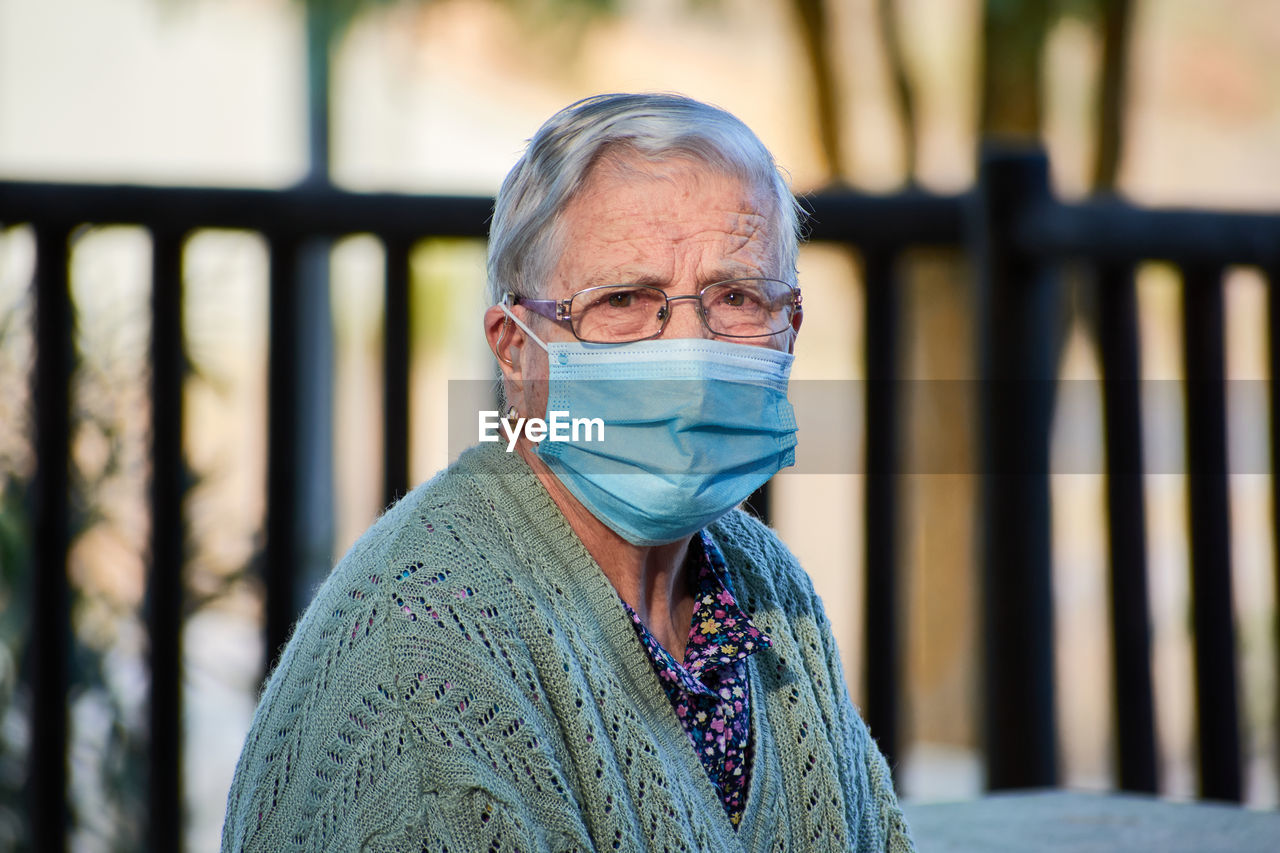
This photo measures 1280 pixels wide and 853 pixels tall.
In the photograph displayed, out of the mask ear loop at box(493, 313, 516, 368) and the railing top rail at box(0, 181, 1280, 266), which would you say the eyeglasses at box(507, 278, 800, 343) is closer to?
the mask ear loop at box(493, 313, 516, 368)

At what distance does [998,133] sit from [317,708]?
672cm

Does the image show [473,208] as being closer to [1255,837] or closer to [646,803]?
[646,803]

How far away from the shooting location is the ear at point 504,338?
5.41 ft

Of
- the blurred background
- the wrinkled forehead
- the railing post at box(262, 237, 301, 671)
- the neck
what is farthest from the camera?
the blurred background

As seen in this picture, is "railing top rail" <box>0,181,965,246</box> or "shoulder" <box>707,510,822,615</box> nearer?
"shoulder" <box>707,510,822,615</box>

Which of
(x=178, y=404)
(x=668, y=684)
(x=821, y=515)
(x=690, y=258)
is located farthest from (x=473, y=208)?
(x=821, y=515)

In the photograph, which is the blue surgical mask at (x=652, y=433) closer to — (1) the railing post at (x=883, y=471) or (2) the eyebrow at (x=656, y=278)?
(2) the eyebrow at (x=656, y=278)

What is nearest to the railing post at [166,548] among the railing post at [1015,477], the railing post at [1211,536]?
the railing post at [1015,477]

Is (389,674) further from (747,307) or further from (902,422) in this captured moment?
(902,422)

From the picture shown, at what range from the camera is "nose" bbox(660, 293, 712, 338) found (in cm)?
157

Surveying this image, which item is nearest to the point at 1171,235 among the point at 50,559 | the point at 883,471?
the point at 883,471

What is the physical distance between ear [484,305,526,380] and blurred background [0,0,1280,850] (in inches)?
9.4

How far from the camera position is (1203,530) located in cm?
268

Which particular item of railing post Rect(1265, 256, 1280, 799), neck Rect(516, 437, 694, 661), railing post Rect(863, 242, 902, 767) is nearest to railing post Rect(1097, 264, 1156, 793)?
railing post Rect(1265, 256, 1280, 799)
